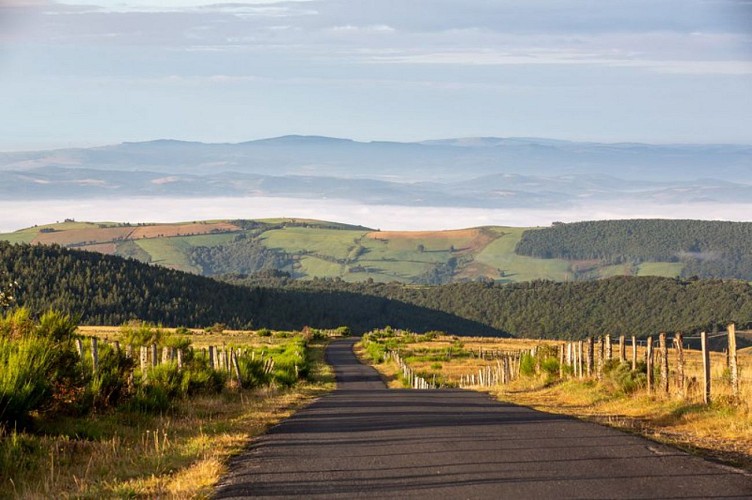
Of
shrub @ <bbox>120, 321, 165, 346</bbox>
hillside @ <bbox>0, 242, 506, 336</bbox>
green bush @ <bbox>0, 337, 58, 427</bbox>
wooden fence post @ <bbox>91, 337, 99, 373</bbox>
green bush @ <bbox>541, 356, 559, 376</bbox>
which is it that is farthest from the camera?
hillside @ <bbox>0, 242, 506, 336</bbox>

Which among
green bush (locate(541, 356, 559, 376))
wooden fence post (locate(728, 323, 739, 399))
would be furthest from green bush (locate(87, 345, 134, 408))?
green bush (locate(541, 356, 559, 376))

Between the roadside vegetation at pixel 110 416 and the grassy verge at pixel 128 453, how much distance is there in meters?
0.02

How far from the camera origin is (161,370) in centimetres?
2152

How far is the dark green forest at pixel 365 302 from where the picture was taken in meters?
127

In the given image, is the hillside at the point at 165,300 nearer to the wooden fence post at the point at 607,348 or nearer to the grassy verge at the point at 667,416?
the wooden fence post at the point at 607,348

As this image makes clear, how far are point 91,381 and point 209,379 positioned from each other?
6775 mm

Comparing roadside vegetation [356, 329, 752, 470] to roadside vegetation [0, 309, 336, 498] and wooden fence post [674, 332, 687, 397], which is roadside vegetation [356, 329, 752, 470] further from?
roadside vegetation [0, 309, 336, 498]

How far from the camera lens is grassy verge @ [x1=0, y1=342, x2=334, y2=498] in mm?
11203

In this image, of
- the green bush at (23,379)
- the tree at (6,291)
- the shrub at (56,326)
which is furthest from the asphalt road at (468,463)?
the tree at (6,291)

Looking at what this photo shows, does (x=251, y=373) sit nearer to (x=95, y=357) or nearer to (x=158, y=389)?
(x=158, y=389)

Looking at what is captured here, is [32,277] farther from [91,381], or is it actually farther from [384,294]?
[91,381]

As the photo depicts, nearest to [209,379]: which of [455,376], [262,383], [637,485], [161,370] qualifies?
[161,370]

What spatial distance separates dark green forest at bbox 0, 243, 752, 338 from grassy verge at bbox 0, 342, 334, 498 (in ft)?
303

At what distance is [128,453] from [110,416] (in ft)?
12.1
